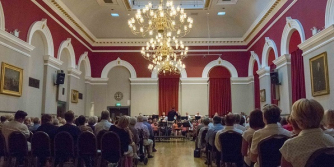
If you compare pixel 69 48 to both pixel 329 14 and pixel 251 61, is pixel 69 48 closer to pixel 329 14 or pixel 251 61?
pixel 251 61

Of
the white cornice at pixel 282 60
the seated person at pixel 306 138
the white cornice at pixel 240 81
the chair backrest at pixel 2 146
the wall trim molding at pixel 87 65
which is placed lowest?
the chair backrest at pixel 2 146

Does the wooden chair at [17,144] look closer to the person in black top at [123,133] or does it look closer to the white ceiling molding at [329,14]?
the person in black top at [123,133]

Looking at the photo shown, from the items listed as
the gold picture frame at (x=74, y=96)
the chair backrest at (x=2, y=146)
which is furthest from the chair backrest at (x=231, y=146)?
the gold picture frame at (x=74, y=96)

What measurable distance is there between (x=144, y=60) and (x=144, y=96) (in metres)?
2.18

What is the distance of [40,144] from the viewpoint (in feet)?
16.3

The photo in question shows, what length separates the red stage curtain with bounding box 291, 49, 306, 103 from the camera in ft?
32.0

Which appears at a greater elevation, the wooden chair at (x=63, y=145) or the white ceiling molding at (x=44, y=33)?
A: the white ceiling molding at (x=44, y=33)

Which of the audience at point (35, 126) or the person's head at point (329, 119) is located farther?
the audience at point (35, 126)

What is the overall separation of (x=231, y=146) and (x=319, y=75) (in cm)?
510

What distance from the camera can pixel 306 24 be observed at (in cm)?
916

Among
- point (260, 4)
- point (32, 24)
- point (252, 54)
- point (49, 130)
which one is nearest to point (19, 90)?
point (32, 24)

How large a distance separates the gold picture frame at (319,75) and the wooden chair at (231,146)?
455 centimetres

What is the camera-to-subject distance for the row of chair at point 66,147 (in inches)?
187

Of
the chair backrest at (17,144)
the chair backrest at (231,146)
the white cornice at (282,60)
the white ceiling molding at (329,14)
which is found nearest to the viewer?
the chair backrest at (231,146)
